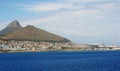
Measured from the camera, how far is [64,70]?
9662cm

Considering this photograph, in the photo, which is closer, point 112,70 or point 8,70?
point 112,70

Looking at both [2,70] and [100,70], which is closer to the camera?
[100,70]

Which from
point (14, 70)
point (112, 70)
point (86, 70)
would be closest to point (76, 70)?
point (86, 70)

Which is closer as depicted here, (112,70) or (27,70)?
(112,70)

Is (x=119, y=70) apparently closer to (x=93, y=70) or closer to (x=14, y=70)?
(x=93, y=70)

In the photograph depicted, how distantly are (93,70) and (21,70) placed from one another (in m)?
18.3

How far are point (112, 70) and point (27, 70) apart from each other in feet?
69.7

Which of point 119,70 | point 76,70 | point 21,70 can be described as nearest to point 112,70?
point 119,70

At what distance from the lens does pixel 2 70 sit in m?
101

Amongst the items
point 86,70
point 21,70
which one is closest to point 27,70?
point 21,70

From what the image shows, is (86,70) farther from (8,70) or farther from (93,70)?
(8,70)

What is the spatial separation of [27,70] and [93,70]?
16549 millimetres

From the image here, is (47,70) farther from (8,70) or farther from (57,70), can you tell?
(8,70)

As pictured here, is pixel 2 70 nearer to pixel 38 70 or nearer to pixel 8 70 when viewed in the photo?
pixel 8 70
